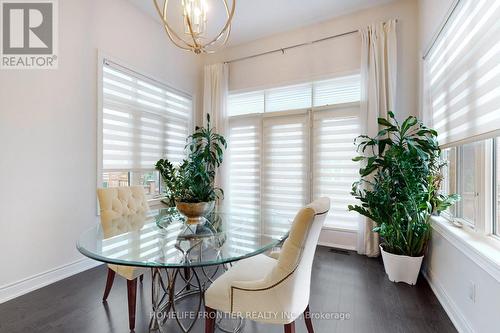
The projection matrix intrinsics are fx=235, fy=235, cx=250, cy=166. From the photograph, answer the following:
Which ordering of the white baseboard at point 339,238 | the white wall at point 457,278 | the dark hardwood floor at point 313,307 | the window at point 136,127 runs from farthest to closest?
1. the white baseboard at point 339,238
2. the window at point 136,127
3. the dark hardwood floor at point 313,307
4. the white wall at point 457,278

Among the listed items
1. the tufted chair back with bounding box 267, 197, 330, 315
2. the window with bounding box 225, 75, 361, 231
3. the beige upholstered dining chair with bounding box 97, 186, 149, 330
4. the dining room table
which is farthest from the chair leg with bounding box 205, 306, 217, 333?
the window with bounding box 225, 75, 361, 231

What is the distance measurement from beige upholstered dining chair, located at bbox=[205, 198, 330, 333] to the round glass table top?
0.63 feet

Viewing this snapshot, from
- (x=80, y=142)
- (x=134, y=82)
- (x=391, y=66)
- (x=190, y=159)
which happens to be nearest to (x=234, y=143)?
(x=190, y=159)

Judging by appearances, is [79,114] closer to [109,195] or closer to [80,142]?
[80,142]

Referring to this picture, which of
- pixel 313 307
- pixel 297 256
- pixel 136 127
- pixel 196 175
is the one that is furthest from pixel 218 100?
pixel 297 256

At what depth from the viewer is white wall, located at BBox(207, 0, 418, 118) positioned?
3.05 metres

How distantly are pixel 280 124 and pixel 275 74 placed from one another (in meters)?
0.84

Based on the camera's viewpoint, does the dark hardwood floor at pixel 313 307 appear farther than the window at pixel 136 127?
No

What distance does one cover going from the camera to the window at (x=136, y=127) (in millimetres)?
2986

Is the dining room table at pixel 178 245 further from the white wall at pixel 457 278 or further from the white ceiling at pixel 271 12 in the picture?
the white ceiling at pixel 271 12

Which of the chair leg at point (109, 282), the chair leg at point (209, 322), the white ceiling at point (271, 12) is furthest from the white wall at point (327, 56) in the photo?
the chair leg at point (109, 282)

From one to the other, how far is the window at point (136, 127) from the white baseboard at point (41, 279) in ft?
Result: 3.09

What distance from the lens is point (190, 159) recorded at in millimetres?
4094

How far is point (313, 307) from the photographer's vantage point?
2016 millimetres
